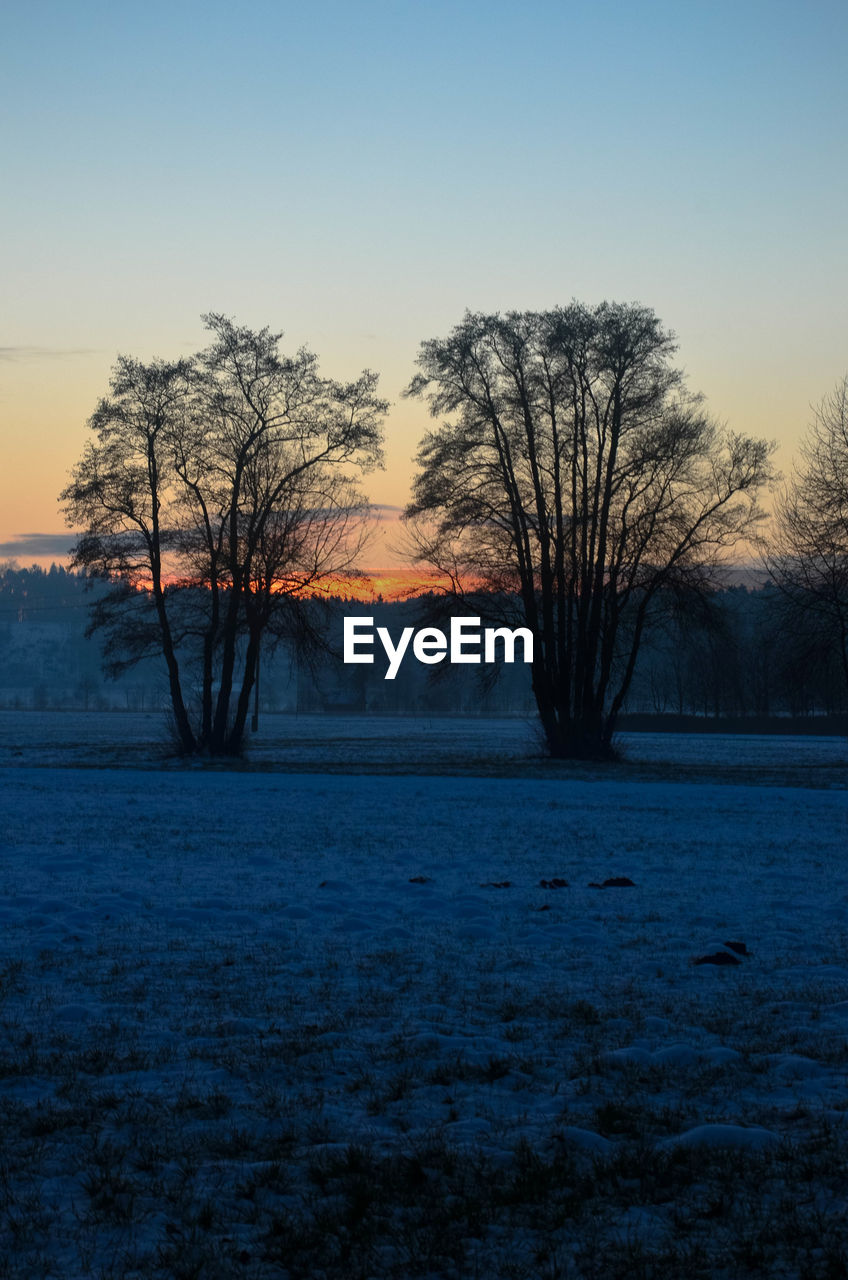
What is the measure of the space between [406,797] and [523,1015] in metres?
16.4

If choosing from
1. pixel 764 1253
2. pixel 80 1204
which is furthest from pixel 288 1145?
pixel 764 1253

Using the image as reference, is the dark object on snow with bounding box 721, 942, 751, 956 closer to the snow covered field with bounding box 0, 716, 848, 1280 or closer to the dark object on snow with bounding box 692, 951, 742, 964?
the snow covered field with bounding box 0, 716, 848, 1280

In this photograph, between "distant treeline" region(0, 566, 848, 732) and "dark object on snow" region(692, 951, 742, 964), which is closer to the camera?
"dark object on snow" region(692, 951, 742, 964)

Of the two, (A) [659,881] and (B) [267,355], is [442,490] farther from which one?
(A) [659,881]

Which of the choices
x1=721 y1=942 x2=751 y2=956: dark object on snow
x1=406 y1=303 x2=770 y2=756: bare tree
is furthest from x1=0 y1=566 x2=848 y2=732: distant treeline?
x1=721 y1=942 x2=751 y2=956: dark object on snow

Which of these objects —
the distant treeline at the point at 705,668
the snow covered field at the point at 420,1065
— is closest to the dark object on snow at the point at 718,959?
the snow covered field at the point at 420,1065

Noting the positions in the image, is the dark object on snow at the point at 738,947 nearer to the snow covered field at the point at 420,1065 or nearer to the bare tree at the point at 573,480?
the snow covered field at the point at 420,1065

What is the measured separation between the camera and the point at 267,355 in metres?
36.5

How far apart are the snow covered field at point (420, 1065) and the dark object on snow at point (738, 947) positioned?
0.13ft

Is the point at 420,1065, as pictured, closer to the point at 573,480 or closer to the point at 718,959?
the point at 718,959

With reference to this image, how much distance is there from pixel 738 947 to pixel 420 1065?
3.95 meters

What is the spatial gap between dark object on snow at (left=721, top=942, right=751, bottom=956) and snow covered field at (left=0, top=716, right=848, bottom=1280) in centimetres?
4

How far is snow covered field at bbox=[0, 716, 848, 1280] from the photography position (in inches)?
163

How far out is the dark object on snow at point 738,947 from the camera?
9.05m
